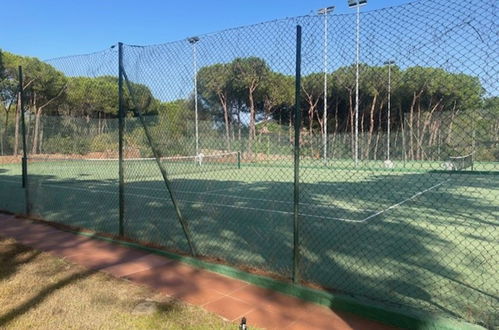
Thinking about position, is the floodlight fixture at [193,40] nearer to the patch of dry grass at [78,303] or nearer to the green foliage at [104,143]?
the patch of dry grass at [78,303]

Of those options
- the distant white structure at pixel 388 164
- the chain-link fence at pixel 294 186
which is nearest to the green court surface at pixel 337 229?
the chain-link fence at pixel 294 186

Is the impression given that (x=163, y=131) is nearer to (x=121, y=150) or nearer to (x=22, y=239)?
(x=121, y=150)

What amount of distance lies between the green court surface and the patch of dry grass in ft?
4.24

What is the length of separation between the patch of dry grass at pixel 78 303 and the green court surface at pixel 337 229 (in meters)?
1.29

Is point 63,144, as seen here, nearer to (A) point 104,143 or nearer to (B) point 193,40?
(A) point 104,143

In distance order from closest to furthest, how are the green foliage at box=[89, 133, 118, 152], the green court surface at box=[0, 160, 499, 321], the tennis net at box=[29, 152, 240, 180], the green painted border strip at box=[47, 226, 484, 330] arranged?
the green painted border strip at box=[47, 226, 484, 330] < the green court surface at box=[0, 160, 499, 321] < the tennis net at box=[29, 152, 240, 180] < the green foliage at box=[89, 133, 118, 152]

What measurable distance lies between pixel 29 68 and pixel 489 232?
19577 millimetres

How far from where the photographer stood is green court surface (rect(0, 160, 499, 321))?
4.29 metres

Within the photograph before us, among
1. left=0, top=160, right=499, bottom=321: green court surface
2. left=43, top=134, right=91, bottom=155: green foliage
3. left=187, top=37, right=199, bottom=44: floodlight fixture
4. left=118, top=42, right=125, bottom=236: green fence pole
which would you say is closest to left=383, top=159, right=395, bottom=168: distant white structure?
left=0, top=160, right=499, bottom=321: green court surface

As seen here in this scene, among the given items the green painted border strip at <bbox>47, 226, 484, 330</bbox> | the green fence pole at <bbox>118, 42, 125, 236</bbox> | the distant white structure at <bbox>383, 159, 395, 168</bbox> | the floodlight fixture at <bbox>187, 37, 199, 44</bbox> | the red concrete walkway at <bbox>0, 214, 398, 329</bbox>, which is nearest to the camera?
the green painted border strip at <bbox>47, 226, 484, 330</bbox>

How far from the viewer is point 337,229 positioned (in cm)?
728

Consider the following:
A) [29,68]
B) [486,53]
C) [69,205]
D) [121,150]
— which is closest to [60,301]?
[121,150]

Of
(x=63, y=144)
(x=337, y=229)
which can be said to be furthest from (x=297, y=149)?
(x=63, y=144)

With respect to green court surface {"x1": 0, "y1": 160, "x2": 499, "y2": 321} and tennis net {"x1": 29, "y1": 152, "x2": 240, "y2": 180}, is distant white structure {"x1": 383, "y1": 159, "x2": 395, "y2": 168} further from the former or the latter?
tennis net {"x1": 29, "y1": 152, "x2": 240, "y2": 180}
